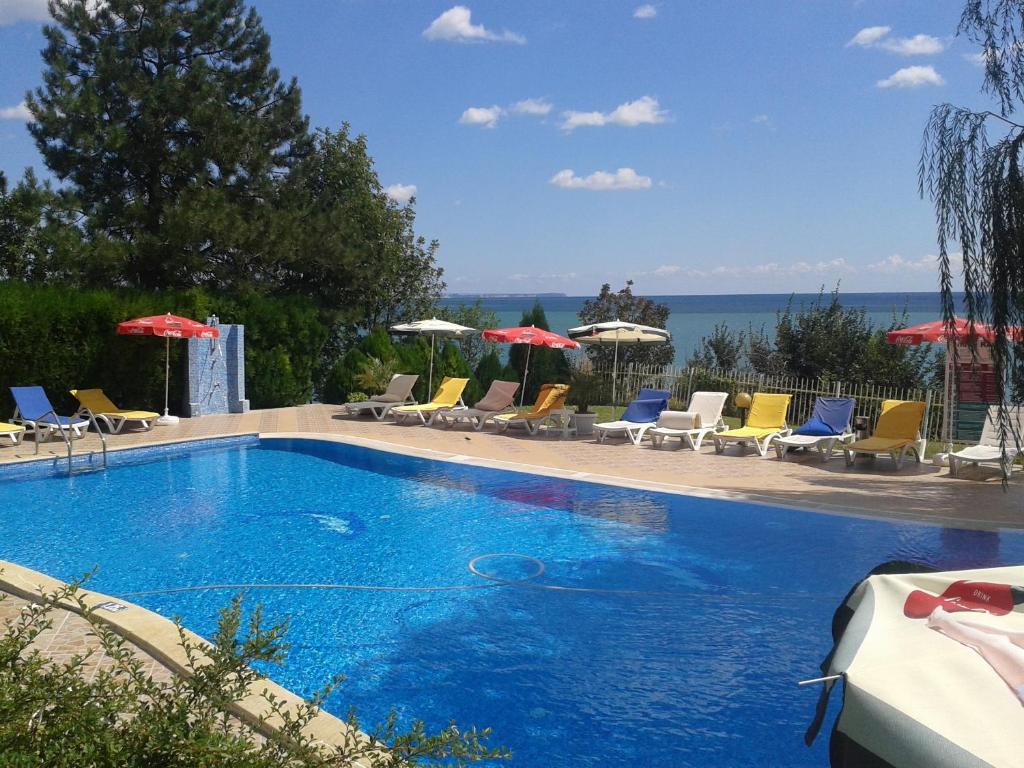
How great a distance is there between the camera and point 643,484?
1179cm

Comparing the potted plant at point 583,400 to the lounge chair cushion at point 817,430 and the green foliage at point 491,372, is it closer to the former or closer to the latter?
the green foliage at point 491,372

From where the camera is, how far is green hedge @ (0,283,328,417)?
52.2 ft

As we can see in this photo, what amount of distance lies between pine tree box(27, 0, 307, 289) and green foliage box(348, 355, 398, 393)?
4303 mm

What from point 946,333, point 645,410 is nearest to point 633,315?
point 645,410

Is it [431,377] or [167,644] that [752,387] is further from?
[167,644]

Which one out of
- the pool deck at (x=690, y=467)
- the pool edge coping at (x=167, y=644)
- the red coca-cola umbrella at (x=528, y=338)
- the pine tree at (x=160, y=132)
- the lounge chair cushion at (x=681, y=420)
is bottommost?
the pool deck at (x=690, y=467)

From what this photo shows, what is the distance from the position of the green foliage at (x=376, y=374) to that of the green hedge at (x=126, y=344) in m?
1.54

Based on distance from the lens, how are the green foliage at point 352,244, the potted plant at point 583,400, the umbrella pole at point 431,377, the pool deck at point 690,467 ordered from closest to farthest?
the pool deck at point 690,467, the potted plant at point 583,400, the umbrella pole at point 431,377, the green foliage at point 352,244

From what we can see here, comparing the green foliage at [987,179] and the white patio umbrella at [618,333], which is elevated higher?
the green foliage at [987,179]

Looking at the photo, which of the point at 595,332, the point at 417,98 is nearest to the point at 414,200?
the point at 417,98

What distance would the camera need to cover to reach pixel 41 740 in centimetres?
262

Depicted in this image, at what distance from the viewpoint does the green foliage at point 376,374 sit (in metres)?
19.9

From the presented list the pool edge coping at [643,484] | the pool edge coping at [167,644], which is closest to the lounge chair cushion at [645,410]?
the pool edge coping at [643,484]

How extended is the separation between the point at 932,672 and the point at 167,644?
172 inches
